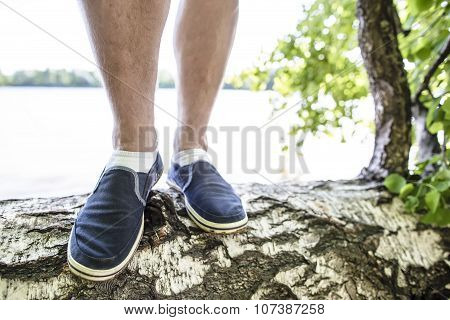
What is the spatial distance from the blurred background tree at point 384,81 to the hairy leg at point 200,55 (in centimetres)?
37

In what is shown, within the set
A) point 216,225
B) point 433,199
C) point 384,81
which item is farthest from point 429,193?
point 216,225

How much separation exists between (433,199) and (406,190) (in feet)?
0.27

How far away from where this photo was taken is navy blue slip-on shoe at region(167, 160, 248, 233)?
614mm

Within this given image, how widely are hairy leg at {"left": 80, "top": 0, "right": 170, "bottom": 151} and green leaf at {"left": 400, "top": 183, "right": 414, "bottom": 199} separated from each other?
57 cm

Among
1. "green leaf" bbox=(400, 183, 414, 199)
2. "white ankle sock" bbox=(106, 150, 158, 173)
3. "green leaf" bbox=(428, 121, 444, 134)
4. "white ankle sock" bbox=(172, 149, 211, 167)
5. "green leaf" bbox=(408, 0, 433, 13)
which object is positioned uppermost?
"green leaf" bbox=(408, 0, 433, 13)

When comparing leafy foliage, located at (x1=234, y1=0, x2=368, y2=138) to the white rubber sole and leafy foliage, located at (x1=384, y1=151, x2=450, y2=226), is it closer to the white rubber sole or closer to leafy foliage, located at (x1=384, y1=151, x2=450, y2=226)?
leafy foliage, located at (x1=384, y1=151, x2=450, y2=226)

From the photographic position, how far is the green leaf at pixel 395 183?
79cm

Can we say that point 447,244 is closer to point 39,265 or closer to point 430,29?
point 430,29

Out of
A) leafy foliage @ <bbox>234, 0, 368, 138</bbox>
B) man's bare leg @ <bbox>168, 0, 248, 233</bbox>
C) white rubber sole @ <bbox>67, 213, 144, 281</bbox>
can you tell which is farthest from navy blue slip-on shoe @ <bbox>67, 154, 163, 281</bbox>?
leafy foliage @ <bbox>234, 0, 368, 138</bbox>

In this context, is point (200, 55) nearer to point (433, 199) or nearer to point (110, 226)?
point (110, 226)

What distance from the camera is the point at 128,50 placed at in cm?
54

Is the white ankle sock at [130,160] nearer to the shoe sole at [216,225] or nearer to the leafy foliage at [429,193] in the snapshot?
the shoe sole at [216,225]

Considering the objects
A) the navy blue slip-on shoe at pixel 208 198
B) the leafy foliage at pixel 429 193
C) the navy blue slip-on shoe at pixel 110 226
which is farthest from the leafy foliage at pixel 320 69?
the navy blue slip-on shoe at pixel 110 226

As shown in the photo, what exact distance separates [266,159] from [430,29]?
0.72m
